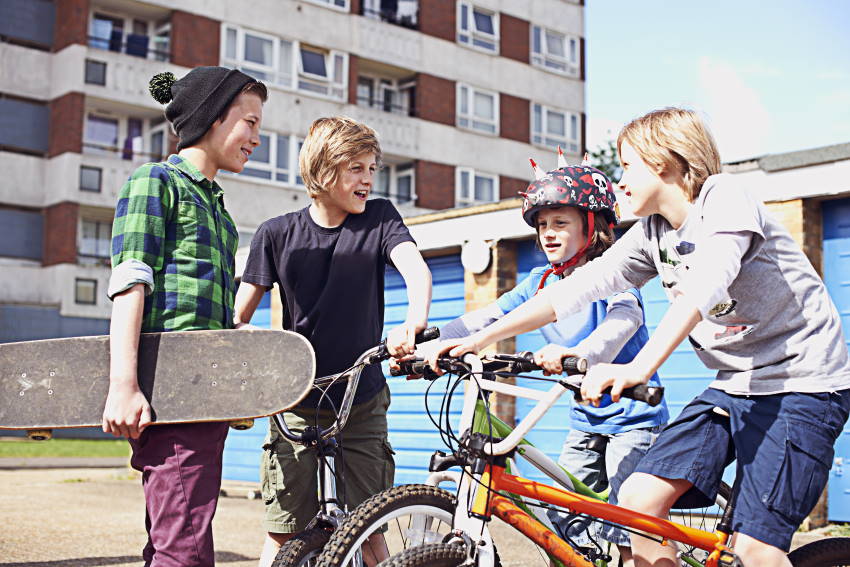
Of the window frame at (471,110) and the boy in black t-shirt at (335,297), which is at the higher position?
the window frame at (471,110)

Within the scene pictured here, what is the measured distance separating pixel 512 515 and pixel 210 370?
997mm

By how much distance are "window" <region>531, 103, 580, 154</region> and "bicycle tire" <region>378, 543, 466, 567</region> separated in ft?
118

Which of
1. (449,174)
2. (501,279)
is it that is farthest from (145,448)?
(449,174)

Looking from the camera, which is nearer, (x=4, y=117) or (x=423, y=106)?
(x=4, y=117)

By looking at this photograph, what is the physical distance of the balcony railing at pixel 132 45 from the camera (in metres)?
30.7

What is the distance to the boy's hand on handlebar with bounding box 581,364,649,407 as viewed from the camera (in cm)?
268

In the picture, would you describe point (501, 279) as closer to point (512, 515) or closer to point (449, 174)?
point (512, 515)

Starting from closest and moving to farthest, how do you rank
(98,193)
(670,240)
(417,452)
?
(670,240) < (417,452) < (98,193)

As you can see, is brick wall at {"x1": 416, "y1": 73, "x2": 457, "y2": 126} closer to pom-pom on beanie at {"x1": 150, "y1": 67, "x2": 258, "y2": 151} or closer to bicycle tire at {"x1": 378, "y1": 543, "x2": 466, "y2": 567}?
pom-pom on beanie at {"x1": 150, "y1": 67, "x2": 258, "y2": 151}

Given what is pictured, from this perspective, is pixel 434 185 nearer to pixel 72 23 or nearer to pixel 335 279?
pixel 72 23

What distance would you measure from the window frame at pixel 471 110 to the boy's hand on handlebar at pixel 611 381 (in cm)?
3367

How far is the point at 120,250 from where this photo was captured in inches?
123

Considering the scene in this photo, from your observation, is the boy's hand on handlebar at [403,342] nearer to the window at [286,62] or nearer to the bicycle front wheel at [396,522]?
Result: the bicycle front wheel at [396,522]

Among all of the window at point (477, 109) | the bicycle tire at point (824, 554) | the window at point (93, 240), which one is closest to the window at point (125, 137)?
the window at point (93, 240)
